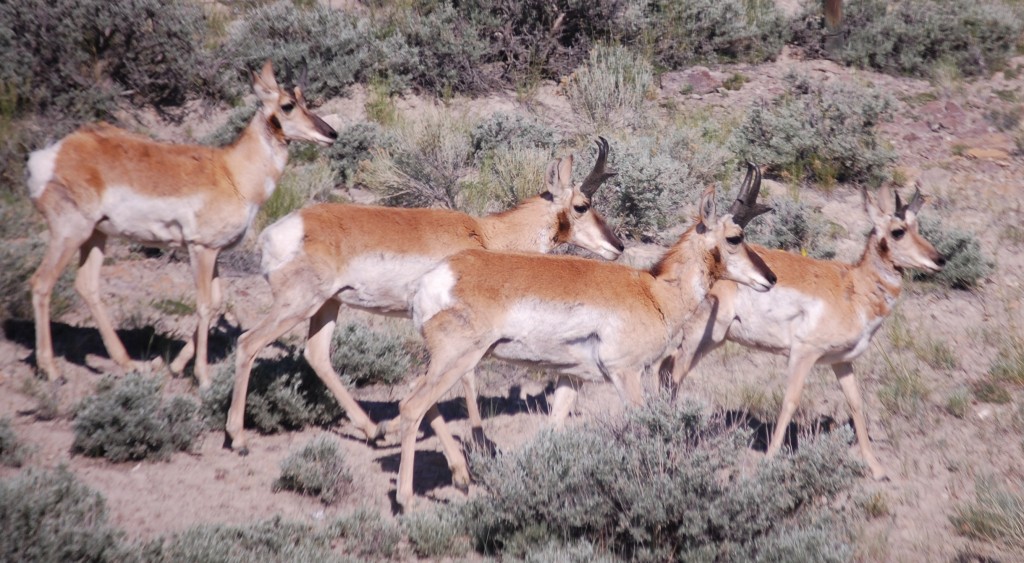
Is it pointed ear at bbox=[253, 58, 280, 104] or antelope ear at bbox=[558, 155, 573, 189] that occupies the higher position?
pointed ear at bbox=[253, 58, 280, 104]

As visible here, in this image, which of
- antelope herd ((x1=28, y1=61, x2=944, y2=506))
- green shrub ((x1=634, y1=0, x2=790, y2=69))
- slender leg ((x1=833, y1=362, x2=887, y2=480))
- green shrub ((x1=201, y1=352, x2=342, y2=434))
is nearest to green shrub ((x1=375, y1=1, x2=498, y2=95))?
green shrub ((x1=634, y1=0, x2=790, y2=69))

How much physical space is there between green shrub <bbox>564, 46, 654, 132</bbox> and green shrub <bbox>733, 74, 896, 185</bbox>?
172cm

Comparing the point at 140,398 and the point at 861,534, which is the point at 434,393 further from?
the point at 861,534

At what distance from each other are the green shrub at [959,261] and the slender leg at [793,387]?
366 centimetres

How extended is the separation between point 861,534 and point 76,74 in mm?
11427

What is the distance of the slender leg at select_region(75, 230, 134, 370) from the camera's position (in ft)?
25.9

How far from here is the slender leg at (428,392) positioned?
20.2ft

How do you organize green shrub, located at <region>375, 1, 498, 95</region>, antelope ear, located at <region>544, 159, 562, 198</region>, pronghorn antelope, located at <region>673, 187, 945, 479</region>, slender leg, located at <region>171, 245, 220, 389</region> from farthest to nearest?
1. green shrub, located at <region>375, 1, 498, 95</region>
2. antelope ear, located at <region>544, 159, 562, 198</region>
3. slender leg, located at <region>171, 245, 220, 389</region>
4. pronghorn antelope, located at <region>673, 187, 945, 479</region>

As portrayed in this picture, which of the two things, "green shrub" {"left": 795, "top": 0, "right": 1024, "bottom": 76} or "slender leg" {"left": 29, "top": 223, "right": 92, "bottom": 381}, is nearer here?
"slender leg" {"left": 29, "top": 223, "right": 92, "bottom": 381}

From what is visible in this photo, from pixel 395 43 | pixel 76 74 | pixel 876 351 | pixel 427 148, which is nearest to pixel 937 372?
pixel 876 351

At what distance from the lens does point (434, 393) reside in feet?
20.3

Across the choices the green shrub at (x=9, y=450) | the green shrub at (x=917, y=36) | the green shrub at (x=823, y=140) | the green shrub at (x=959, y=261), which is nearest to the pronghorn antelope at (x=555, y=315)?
the green shrub at (x=9, y=450)

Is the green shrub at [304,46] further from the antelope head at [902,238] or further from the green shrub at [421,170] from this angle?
the antelope head at [902,238]

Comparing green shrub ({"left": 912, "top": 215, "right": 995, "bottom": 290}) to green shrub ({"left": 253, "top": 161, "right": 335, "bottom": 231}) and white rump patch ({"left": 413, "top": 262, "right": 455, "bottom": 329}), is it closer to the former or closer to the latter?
white rump patch ({"left": 413, "top": 262, "right": 455, "bottom": 329})
